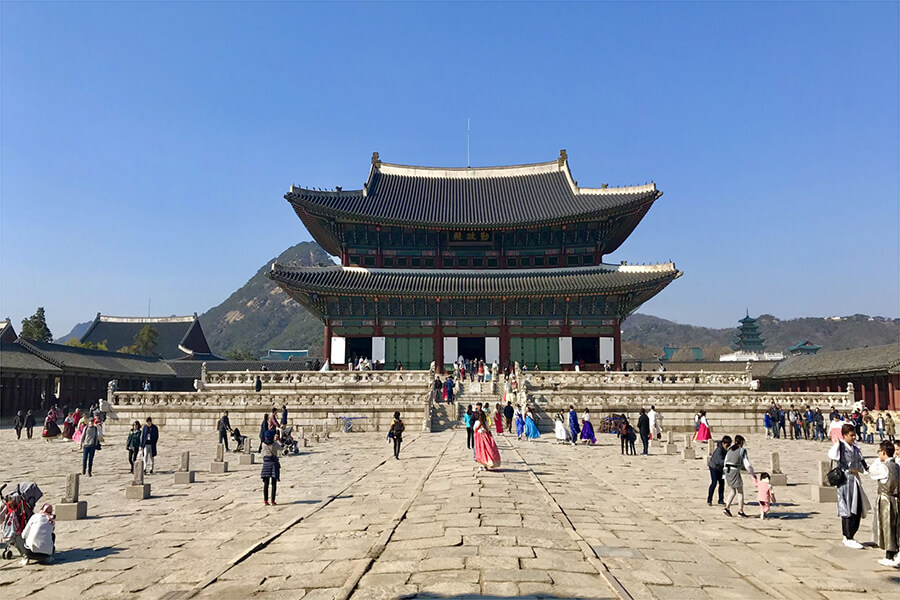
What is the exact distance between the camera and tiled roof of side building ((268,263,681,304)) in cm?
4266

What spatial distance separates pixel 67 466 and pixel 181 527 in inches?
424

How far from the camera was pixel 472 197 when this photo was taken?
52.9 metres

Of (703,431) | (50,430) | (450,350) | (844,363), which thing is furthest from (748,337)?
(50,430)

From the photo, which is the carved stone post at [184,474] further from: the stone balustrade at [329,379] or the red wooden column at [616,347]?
the red wooden column at [616,347]

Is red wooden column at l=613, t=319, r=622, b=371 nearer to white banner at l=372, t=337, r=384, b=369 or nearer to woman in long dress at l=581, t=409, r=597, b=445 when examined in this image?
white banner at l=372, t=337, r=384, b=369

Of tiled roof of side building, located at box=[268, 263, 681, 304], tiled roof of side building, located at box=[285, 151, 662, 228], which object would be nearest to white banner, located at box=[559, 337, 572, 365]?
tiled roof of side building, located at box=[268, 263, 681, 304]

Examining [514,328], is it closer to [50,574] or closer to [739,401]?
[739,401]

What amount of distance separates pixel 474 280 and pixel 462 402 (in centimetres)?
1439

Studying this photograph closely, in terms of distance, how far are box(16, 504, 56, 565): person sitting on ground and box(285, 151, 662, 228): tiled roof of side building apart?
1439 inches

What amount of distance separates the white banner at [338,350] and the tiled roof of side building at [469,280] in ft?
12.6

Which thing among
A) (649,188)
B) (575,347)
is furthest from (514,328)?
(649,188)

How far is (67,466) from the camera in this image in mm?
20344

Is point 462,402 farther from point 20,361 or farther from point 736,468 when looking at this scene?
A: point 20,361

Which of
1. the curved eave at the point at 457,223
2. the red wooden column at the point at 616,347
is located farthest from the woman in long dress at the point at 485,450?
the curved eave at the point at 457,223
